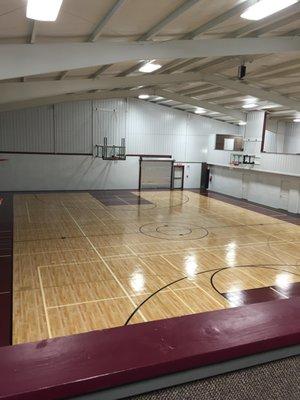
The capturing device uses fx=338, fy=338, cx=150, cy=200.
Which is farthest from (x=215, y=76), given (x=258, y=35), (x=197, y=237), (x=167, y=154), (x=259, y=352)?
(x=259, y=352)

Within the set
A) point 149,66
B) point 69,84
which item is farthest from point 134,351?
point 69,84

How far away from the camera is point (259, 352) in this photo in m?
1.14

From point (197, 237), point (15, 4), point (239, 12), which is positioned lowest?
point (197, 237)

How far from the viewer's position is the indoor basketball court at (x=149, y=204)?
1081 mm

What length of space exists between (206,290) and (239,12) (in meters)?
5.08

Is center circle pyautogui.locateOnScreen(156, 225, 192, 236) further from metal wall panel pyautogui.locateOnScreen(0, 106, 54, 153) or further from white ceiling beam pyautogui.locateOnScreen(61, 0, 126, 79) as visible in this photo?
metal wall panel pyautogui.locateOnScreen(0, 106, 54, 153)

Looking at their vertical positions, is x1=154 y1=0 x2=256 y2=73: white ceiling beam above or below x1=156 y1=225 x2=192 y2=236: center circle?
above

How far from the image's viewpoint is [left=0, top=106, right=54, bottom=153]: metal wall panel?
1708cm

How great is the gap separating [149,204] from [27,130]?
7576mm

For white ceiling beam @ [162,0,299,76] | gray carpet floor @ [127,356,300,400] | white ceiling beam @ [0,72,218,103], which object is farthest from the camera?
white ceiling beam @ [0,72,218,103]

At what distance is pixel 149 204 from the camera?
51.2 ft

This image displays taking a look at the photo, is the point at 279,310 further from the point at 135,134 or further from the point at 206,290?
the point at 135,134

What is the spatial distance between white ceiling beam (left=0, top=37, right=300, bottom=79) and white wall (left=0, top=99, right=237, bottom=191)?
12402 mm

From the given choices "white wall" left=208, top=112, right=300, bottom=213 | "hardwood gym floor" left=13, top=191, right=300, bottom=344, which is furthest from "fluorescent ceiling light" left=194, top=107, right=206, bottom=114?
"hardwood gym floor" left=13, top=191, right=300, bottom=344
